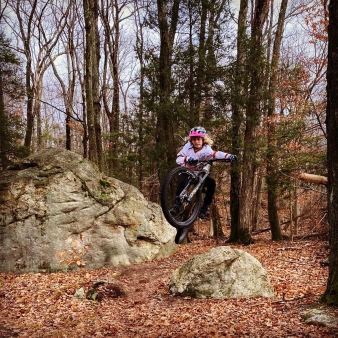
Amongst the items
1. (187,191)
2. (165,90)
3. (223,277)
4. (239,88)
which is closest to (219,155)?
(187,191)

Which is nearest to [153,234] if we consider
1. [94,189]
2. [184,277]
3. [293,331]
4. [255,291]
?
[94,189]

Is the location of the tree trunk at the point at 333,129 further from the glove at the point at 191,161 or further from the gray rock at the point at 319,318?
the glove at the point at 191,161

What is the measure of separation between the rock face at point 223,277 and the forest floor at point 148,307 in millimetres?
227

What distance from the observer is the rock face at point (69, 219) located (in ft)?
33.8

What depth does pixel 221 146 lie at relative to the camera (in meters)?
12.3

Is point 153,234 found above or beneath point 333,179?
beneath

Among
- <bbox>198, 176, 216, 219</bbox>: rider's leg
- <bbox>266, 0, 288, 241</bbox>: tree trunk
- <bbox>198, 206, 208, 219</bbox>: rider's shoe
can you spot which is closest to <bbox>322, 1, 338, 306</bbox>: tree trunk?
<bbox>198, 176, 216, 219</bbox>: rider's leg

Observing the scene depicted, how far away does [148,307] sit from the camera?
25.9 feet

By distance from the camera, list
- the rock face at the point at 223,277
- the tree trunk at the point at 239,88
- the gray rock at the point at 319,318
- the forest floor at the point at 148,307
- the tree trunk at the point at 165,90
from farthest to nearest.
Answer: the tree trunk at the point at 165,90, the tree trunk at the point at 239,88, the rock face at the point at 223,277, the forest floor at the point at 148,307, the gray rock at the point at 319,318

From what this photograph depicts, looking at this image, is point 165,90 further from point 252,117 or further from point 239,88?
point 252,117

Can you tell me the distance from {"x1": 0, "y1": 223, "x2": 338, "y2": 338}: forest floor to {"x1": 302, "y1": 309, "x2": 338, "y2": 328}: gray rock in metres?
0.10

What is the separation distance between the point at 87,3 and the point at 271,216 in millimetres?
11373

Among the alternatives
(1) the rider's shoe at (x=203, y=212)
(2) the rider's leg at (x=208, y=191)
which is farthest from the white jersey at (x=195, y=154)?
(1) the rider's shoe at (x=203, y=212)

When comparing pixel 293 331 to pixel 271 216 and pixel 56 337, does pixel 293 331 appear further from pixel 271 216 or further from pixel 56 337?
pixel 271 216
